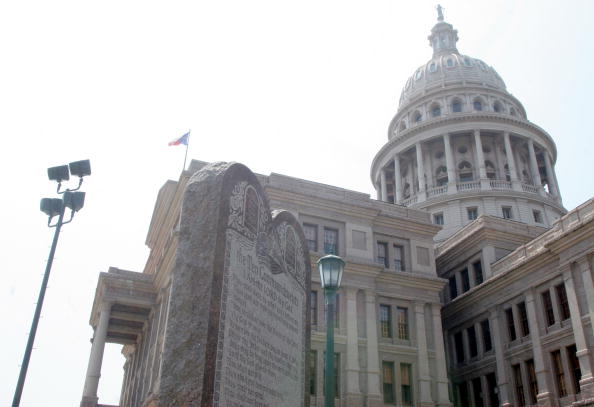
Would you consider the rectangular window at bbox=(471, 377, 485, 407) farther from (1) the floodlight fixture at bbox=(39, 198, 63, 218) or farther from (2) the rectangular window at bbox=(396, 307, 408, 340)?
(1) the floodlight fixture at bbox=(39, 198, 63, 218)

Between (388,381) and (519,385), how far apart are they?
8080mm

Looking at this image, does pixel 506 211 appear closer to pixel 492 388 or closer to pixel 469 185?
pixel 469 185

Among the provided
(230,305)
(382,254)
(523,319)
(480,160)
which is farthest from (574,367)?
(480,160)

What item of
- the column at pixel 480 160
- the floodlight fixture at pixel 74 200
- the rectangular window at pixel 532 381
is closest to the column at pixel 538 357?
the rectangular window at pixel 532 381

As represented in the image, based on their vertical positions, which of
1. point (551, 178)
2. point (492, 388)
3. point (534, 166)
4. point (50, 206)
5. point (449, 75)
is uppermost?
point (449, 75)

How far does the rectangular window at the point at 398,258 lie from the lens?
1526 inches

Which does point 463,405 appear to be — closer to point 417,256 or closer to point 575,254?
point 417,256

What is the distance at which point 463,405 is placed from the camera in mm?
41188

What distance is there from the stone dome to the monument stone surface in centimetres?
6753

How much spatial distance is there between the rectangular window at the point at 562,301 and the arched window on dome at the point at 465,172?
32.7m

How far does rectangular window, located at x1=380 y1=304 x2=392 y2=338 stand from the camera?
1413 inches

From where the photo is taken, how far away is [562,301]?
32.8 meters

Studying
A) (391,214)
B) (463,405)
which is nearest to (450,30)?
(391,214)

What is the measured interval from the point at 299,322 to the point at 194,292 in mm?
2856
